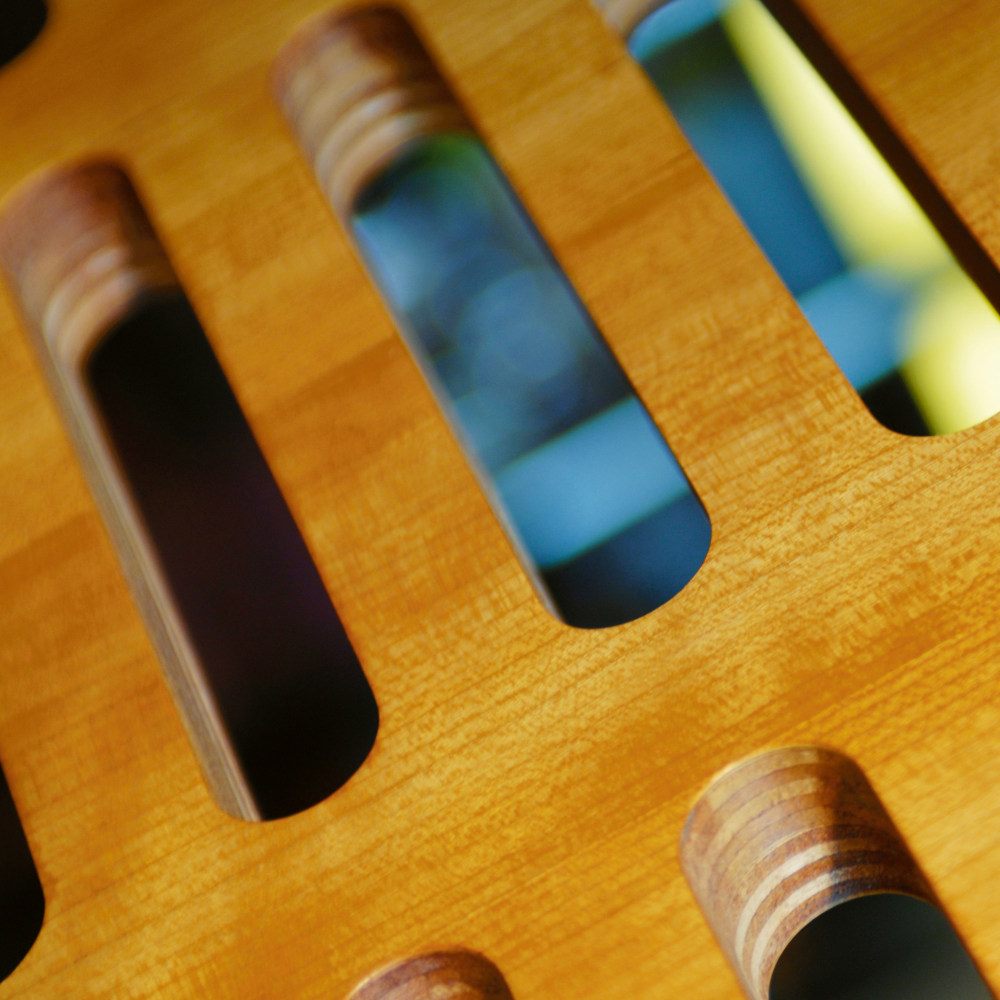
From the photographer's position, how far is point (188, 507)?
71 centimetres

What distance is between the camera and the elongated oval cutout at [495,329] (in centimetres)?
62

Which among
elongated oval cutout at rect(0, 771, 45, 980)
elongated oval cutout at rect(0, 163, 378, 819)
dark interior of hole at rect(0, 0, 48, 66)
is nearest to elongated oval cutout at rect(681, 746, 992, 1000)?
elongated oval cutout at rect(0, 163, 378, 819)

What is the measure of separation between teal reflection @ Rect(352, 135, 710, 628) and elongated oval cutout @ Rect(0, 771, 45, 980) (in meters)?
0.34

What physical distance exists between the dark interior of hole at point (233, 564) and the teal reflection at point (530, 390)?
129 millimetres

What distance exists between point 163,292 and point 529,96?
0.25 metres

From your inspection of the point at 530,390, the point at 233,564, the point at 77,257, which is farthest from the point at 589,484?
the point at 77,257

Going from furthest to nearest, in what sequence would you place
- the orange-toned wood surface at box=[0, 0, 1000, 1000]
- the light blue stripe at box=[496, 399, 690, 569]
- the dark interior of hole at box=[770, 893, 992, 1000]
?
1. the light blue stripe at box=[496, 399, 690, 569]
2. the dark interior of hole at box=[770, 893, 992, 1000]
3. the orange-toned wood surface at box=[0, 0, 1000, 1000]

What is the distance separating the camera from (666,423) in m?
0.48

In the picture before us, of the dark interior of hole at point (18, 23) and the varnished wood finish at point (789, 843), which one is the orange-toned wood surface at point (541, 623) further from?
the dark interior of hole at point (18, 23)

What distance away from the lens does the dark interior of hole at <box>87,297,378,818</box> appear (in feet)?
2.14

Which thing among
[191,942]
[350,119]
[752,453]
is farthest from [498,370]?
[191,942]

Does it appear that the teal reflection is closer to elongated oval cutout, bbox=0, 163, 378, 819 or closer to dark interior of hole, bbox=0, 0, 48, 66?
elongated oval cutout, bbox=0, 163, 378, 819

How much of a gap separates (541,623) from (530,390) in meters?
0.30

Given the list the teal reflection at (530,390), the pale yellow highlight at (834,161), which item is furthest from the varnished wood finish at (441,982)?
the pale yellow highlight at (834,161)
